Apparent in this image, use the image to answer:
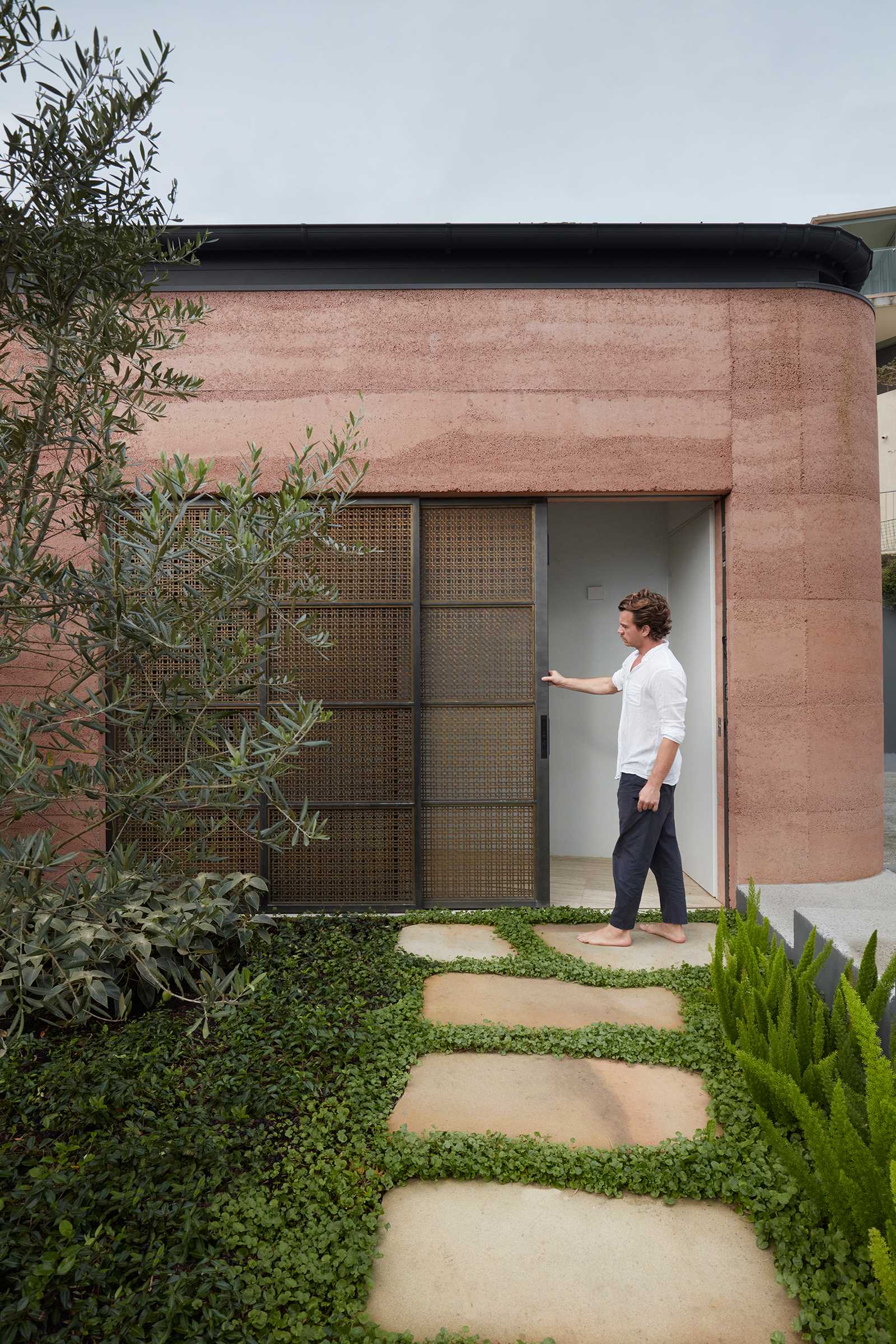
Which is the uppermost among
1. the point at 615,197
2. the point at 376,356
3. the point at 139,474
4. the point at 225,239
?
the point at 615,197

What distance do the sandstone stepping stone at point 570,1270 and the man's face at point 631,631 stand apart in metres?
2.50

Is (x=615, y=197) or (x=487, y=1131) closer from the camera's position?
(x=487, y=1131)

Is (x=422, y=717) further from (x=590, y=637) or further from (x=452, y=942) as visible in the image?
(x=590, y=637)

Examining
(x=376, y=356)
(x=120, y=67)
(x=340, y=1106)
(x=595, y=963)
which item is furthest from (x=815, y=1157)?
(x=376, y=356)

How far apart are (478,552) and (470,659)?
64cm

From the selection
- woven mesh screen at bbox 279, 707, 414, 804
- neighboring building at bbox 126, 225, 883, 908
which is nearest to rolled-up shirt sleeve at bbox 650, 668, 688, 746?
neighboring building at bbox 126, 225, 883, 908

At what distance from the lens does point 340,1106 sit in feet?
Result: 7.64

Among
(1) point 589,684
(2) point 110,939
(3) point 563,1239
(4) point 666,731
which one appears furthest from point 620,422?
(3) point 563,1239

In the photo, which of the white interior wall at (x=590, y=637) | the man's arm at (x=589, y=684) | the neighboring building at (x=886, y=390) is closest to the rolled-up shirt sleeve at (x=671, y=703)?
the man's arm at (x=589, y=684)

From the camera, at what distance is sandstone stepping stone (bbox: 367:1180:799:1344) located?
5.21 ft

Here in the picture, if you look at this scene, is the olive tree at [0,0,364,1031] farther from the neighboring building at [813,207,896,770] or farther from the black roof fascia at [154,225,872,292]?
the neighboring building at [813,207,896,770]

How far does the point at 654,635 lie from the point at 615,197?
575 inches

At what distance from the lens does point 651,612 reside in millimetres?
3852

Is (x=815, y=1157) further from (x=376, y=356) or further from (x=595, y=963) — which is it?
(x=376, y=356)
